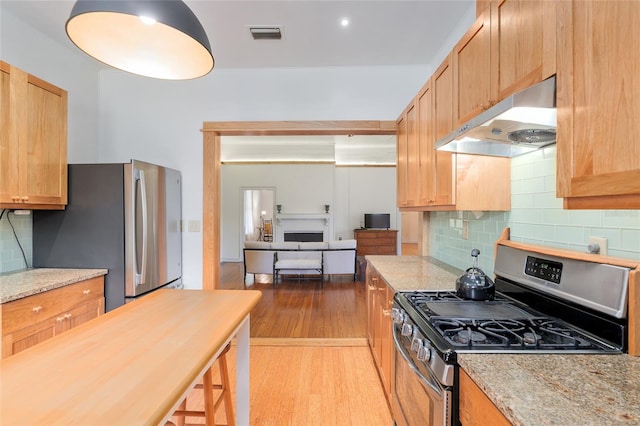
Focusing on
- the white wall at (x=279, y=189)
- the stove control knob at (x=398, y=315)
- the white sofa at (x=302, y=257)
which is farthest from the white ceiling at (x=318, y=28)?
the white wall at (x=279, y=189)

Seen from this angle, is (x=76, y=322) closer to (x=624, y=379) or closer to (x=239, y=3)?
(x=239, y=3)

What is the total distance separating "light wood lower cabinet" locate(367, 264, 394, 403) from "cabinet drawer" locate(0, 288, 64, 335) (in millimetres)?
2161

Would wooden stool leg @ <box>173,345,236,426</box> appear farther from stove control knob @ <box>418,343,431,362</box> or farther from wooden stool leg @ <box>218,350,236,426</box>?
stove control knob @ <box>418,343,431,362</box>

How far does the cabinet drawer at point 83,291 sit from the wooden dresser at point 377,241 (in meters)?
6.07

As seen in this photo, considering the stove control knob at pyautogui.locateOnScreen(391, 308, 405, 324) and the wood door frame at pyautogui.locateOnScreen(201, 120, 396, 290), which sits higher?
the wood door frame at pyautogui.locateOnScreen(201, 120, 396, 290)

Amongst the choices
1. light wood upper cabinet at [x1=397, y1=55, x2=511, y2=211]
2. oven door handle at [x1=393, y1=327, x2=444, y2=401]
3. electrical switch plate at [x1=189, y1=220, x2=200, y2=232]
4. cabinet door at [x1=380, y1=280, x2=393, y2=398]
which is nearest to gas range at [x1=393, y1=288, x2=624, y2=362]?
oven door handle at [x1=393, y1=327, x2=444, y2=401]

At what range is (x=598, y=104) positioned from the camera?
0.79m

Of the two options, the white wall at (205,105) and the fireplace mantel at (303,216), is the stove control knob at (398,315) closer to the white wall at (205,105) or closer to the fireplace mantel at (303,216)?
the white wall at (205,105)

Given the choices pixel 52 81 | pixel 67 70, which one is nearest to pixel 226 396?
pixel 52 81

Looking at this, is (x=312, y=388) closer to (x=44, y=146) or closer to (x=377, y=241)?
(x=44, y=146)

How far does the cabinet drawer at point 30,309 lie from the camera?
5.50 feet

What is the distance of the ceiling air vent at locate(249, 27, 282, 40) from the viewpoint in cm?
248

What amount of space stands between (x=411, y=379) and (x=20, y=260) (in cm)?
294

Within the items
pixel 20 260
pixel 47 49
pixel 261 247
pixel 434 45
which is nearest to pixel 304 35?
pixel 434 45
